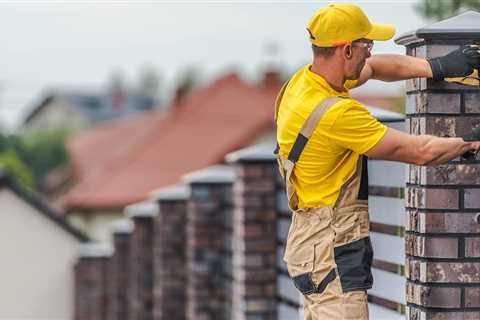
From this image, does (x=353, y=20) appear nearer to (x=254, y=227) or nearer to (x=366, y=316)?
(x=366, y=316)

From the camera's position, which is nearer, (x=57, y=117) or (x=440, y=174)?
(x=440, y=174)

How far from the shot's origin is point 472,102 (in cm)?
693

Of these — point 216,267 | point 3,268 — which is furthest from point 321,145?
point 3,268

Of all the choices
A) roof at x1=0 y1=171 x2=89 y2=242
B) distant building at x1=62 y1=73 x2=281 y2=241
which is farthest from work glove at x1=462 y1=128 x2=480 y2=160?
distant building at x1=62 y1=73 x2=281 y2=241

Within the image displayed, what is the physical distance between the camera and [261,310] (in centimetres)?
1198

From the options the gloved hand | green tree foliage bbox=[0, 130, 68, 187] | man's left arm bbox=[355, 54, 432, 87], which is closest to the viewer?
the gloved hand

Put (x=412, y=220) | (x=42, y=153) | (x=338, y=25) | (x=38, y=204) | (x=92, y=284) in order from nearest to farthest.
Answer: (x=338, y=25) < (x=412, y=220) < (x=92, y=284) < (x=38, y=204) < (x=42, y=153)

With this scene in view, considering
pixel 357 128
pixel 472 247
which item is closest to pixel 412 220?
pixel 472 247

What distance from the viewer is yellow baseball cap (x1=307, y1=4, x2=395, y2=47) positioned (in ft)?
21.0

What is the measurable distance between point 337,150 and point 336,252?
0.48m

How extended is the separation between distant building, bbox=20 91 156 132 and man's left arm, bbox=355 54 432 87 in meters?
133

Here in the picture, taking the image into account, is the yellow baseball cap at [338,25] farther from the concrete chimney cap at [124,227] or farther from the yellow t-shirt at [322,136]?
the concrete chimney cap at [124,227]

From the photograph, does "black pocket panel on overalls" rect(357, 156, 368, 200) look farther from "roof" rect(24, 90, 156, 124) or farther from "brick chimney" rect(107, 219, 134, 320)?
"roof" rect(24, 90, 156, 124)

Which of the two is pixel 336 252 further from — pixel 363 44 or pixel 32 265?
pixel 32 265
